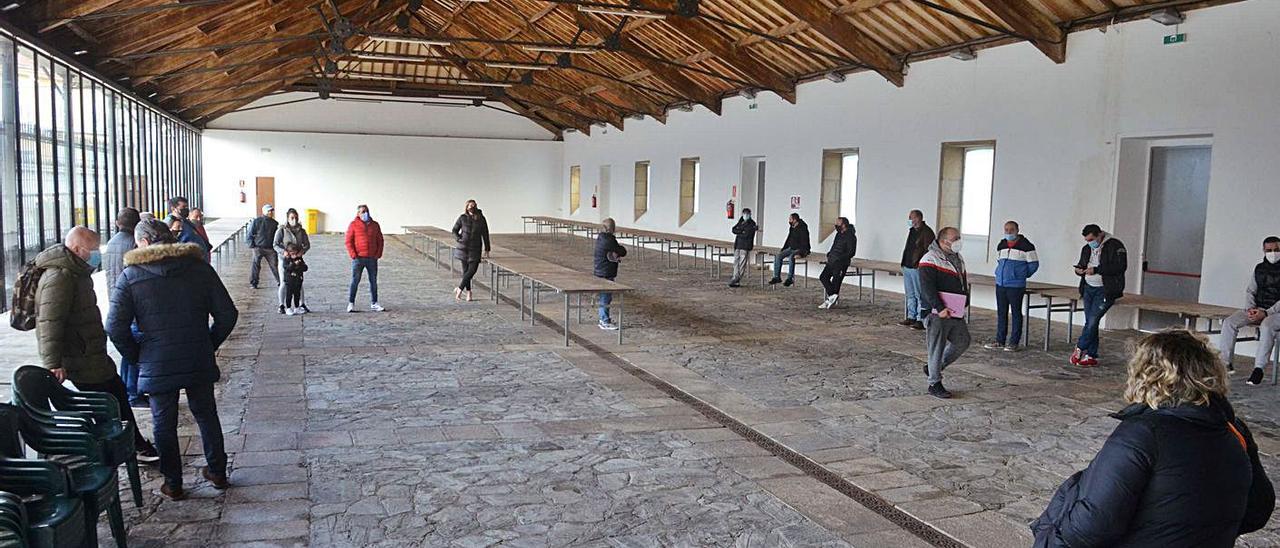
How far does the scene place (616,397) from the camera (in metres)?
7.00

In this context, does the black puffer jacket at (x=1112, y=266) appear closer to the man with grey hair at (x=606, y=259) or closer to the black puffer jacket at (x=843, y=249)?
the black puffer jacket at (x=843, y=249)

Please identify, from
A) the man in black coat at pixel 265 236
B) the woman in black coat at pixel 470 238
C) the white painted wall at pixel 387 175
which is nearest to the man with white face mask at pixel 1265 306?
the woman in black coat at pixel 470 238

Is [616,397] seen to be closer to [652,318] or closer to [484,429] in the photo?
[484,429]

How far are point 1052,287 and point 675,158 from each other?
13.6 m

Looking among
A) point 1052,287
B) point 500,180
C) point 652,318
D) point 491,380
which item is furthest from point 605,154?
point 491,380

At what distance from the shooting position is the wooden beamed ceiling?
1108cm

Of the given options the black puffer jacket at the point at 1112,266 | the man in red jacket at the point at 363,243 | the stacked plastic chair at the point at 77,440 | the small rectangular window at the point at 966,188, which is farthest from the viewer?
the small rectangular window at the point at 966,188

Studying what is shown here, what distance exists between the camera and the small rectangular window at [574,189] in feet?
105

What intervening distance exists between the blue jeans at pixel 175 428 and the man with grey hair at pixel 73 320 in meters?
0.13

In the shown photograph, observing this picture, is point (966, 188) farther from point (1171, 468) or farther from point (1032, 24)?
point (1171, 468)

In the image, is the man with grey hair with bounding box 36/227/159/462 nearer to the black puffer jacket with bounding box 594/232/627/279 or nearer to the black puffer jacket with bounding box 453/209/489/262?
the black puffer jacket with bounding box 594/232/627/279

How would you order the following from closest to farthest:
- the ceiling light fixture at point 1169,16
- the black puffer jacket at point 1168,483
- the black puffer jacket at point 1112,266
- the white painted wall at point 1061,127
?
the black puffer jacket at point 1168,483, the black puffer jacket at point 1112,266, the white painted wall at point 1061,127, the ceiling light fixture at point 1169,16

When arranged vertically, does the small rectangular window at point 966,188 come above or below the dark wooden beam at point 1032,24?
below

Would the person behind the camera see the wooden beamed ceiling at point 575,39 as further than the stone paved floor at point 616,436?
Yes
